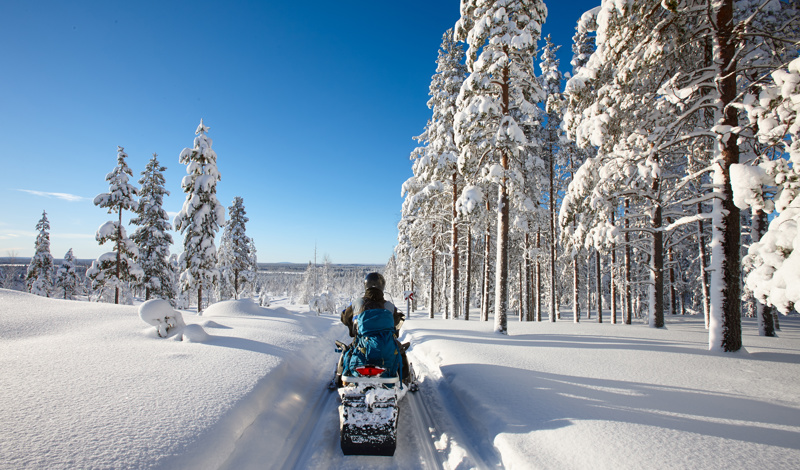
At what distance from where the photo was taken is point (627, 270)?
781 inches

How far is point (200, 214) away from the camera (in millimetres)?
23672

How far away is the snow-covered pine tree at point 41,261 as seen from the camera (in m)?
36.8

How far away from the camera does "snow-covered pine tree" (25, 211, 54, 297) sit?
36.8 m

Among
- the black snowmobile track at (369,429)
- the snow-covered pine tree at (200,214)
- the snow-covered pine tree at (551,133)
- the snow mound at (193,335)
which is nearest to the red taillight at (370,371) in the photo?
the black snowmobile track at (369,429)

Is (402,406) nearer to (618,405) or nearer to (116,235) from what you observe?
(618,405)

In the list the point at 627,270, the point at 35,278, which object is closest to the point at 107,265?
the point at 35,278

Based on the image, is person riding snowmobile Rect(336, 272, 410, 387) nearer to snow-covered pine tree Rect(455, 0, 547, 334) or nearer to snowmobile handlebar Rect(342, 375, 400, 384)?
snowmobile handlebar Rect(342, 375, 400, 384)

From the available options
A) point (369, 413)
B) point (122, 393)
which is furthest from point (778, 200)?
point (122, 393)

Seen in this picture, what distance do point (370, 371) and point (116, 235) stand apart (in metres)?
27.5

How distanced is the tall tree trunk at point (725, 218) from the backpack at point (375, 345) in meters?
8.29

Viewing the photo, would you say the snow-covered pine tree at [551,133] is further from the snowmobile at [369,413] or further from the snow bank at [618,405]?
the snowmobile at [369,413]

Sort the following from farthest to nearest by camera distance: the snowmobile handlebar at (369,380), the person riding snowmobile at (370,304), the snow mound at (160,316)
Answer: the snow mound at (160,316)
the person riding snowmobile at (370,304)
the snowmobile handlebar at (369,380)

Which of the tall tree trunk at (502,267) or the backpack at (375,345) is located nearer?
the backpack at (375,345)

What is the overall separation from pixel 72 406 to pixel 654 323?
1859cm
